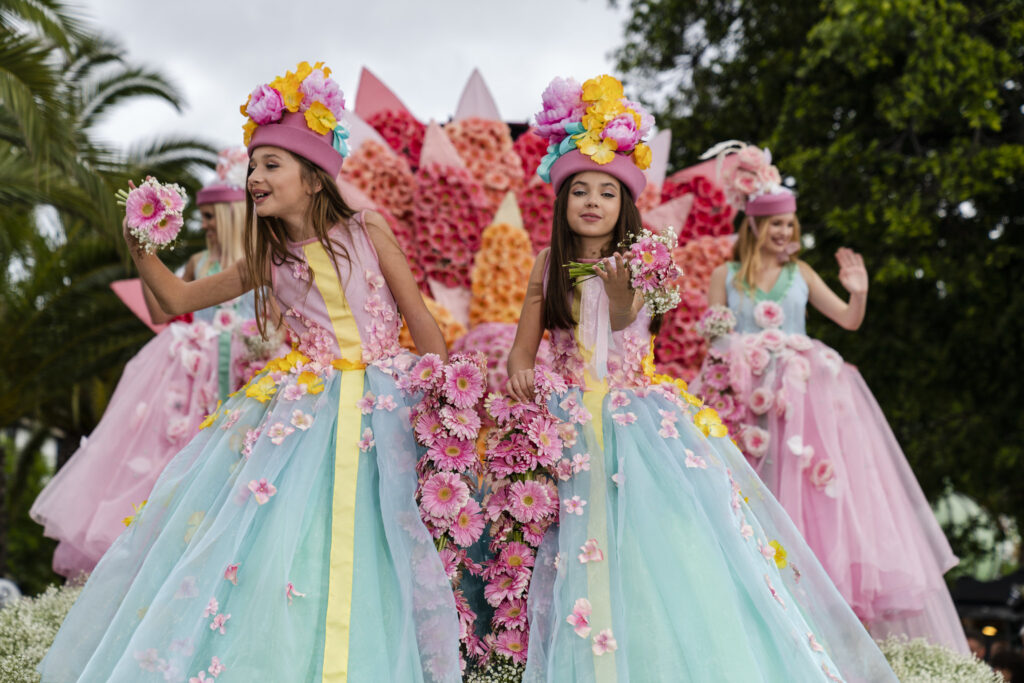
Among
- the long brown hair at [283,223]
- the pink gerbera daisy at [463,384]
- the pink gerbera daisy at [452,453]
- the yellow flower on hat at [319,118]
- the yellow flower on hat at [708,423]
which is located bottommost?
the pink gerbera daisy at [452,453]

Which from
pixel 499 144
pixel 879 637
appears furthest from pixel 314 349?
pixel 499 144

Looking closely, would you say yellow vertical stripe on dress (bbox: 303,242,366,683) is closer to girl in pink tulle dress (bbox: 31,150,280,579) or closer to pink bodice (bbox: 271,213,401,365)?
pink bodice (bbox: 271,213,401,365)

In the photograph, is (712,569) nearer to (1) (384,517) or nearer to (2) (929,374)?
(1) (384,517)

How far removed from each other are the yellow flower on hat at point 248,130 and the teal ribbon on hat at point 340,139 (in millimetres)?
288

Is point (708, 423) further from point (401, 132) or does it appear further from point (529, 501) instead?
point (401, 132)

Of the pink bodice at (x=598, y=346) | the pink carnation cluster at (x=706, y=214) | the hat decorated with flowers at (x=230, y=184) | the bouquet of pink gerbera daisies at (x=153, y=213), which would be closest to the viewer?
the bouquet of pink gerbera daisies at (x=153, y=213)

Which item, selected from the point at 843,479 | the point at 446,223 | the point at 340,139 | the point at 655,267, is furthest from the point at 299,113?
the point at 446,223

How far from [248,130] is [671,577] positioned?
217cm

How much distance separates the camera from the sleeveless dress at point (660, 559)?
2850 millimetres

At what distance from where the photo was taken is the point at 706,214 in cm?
757

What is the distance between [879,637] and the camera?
4.91 meters

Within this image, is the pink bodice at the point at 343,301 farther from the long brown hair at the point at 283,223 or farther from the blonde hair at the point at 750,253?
the blonde hair at the point at 750,253

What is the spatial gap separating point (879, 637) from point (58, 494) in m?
4.15

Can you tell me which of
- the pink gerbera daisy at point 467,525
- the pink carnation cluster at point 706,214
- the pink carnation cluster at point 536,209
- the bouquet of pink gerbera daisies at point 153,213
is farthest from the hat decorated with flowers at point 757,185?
the bouquet of pink gerbera daisies at point 153,213
